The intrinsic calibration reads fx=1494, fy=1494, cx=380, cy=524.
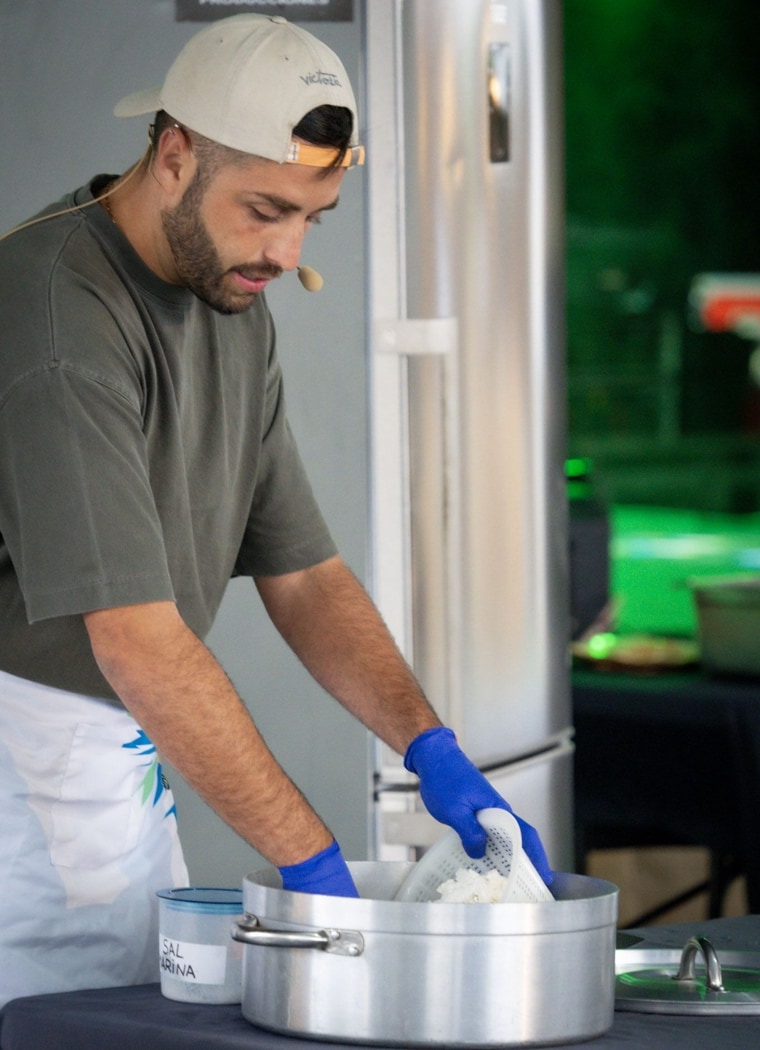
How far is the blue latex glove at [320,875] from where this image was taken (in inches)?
45.4

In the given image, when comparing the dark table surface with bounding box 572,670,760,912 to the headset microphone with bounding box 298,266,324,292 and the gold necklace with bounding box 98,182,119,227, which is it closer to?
the headset microphone with bounding box 298,266,324,292

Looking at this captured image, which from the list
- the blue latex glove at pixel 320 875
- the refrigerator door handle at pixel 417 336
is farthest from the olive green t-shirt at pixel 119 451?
the refrigerator door handle at pixel 417 336

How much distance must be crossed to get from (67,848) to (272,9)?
3.86 ft

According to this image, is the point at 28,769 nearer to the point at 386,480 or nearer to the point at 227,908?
the point at 227,908

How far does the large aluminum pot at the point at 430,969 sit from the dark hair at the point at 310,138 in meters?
0.63

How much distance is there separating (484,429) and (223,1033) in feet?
4.13

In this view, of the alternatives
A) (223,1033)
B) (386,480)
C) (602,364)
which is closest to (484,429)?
(386,480)

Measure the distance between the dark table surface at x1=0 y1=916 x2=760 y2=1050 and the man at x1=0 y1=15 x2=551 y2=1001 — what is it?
0.13m

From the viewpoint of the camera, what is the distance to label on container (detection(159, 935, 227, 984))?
3.80 feet

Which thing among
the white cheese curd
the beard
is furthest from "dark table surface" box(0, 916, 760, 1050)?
the beard

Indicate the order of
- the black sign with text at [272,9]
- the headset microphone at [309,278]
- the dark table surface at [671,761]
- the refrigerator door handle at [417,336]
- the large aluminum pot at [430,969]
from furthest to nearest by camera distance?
1. the dark table surface at [671,761]
2. the refrigerator door handle at [417,336]
3. the black sign with text at [272,9]
4. the headset microphone at [309,278]
5. the large aluminum pot at [430,969]

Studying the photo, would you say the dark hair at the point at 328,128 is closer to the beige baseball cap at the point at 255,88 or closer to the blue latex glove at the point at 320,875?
the beige baseball cap at the point at 255,88

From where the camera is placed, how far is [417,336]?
2.10 m

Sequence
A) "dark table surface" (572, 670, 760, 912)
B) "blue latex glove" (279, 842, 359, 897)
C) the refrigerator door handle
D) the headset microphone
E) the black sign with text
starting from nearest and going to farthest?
"blue latex glove" (279, 842, 359, 897), the headset microphone, the black sign with text, the refrigerator door handle, "dark table surface" (572, 670, 760, 912)
